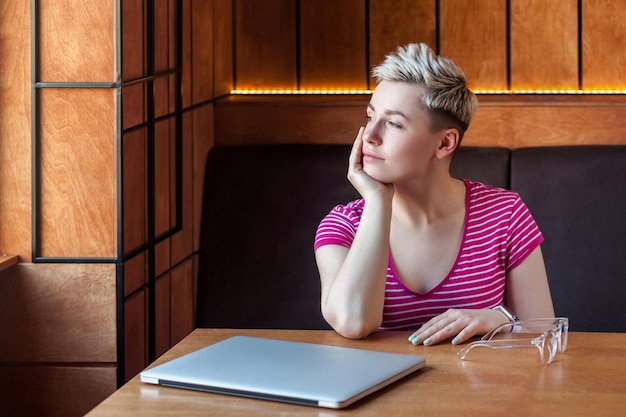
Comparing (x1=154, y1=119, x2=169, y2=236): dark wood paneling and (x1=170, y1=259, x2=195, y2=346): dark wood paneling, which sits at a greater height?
(x1=154, y1=119, x2=169, y2=236): dark wood paneling

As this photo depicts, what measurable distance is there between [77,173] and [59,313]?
0.33 m

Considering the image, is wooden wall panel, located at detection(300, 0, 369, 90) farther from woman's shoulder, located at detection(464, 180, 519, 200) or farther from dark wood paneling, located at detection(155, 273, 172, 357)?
woman's shoulder, located at detection(464, 180, 519, 200)

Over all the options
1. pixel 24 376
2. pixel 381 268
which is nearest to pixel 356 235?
pixel 381 268

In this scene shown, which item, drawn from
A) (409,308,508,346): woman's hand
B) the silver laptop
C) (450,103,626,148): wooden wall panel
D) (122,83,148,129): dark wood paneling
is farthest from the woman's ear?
(450,103,626,148): wooden wall panel

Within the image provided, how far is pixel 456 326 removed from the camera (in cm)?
160

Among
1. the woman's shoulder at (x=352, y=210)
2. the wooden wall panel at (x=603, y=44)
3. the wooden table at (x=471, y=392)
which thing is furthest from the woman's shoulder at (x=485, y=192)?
the wooden wall panel at (x=603, y=44)

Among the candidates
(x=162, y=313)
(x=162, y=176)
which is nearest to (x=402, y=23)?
(x=162, y=176)

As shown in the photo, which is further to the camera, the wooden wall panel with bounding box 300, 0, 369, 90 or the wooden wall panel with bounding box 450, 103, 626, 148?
the wooden wall panel with bounding box 300, 0, 369, 90

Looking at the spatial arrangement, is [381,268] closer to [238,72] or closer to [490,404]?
[490,404]

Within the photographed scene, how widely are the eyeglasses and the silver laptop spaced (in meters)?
0.19

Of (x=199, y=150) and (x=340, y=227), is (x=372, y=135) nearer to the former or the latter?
(x=340, y=227)

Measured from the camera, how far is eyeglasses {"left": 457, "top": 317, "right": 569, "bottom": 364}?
4.80 ft

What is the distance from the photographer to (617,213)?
2.57 m

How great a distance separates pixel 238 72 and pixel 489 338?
179 cm
